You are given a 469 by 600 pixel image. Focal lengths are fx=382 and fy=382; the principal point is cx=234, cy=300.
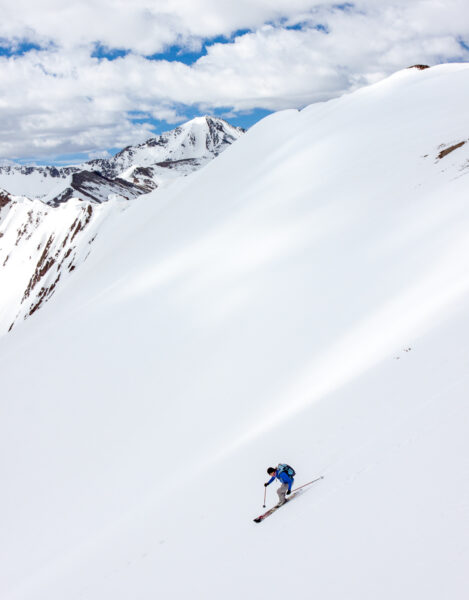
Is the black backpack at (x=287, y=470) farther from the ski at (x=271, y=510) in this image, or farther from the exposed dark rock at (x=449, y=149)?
the exposed dark rock at (x=449, y=149)

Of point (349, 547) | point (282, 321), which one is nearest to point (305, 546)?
point (349, 547)

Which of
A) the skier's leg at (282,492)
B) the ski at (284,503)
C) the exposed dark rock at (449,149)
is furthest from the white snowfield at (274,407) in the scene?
the skier's leg at (282,492)

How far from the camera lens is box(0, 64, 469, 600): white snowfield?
22.1 feet

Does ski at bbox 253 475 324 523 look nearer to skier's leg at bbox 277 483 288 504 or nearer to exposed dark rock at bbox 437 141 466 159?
skier's leg at bbox 277 483 288 504

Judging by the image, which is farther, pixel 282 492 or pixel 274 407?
pixel 274 407

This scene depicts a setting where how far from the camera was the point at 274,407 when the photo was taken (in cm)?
1359

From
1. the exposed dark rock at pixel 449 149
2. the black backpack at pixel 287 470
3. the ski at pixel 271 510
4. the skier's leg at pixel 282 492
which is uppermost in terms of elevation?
the exposed dark rock at pixel 449 149

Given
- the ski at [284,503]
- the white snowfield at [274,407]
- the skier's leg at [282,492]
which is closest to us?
the white snowfield at [274,407]

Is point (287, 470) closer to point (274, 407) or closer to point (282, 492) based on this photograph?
point (282, 492)

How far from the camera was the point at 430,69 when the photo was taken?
1757 inches

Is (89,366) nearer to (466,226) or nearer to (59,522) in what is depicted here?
(59,522)

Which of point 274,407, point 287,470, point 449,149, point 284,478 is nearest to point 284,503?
point 284,478

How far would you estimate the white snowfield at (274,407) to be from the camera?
675 cm

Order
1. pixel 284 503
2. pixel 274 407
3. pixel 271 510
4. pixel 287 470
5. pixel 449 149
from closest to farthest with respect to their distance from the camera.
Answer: pixel 287 470 → pixel 271 510 → pixel 284 503 → pixel 274 407 → pixel 449 149
